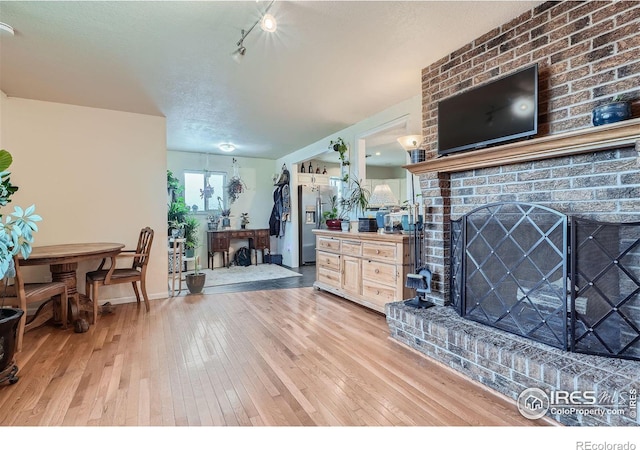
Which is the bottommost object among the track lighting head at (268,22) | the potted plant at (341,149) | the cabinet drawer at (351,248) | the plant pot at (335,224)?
the cabinet drawer at (351,248)

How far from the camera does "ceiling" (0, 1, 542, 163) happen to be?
2043 mm

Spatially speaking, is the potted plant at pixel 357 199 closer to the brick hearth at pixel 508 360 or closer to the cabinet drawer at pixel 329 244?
the cabinet drawer at pixel 329 244

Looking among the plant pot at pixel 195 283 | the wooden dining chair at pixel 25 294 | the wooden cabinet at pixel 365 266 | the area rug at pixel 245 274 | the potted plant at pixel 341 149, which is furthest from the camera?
the area rug at pixel 245 274

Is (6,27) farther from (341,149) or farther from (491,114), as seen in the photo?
(341,149)

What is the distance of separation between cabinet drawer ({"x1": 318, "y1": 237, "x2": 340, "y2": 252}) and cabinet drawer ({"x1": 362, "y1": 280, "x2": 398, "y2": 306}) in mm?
679

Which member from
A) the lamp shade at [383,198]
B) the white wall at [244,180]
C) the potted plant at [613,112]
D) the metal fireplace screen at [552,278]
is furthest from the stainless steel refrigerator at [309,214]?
the potted plant at [613,112]

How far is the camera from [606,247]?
170 cm

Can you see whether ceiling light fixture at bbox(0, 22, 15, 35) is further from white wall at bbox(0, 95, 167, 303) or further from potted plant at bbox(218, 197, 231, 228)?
potted plant at bbox(218, 197, 231, 228)

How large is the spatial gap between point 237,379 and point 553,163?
2.42 meters

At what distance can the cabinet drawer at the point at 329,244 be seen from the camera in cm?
399

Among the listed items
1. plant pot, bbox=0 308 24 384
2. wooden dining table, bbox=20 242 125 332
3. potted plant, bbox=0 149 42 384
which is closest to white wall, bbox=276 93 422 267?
wooden dining table, bbox=20 242 125 332

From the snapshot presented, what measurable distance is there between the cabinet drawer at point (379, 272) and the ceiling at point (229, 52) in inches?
72.8
